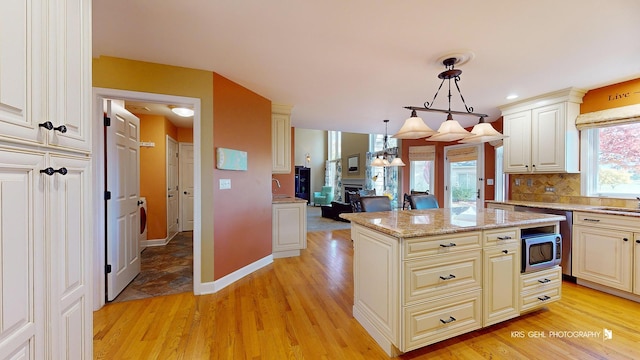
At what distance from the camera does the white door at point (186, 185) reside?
217 inches

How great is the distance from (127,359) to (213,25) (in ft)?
8.07

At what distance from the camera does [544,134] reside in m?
3.49

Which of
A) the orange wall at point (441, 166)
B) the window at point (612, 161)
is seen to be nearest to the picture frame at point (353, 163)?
the orange wall at point (441, 166)

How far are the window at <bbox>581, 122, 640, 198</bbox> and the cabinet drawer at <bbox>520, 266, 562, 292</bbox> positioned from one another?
1.71 meters

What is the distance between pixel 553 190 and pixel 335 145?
350 inches

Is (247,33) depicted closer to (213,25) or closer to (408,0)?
(213,25)

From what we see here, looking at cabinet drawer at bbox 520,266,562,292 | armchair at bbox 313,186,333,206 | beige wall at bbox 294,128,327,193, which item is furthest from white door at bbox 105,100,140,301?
beige wall at bbox 294,128,327,193

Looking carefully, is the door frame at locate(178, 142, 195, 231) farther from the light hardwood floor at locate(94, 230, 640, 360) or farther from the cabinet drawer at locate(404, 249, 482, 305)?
the cabinet drawer at locate(404, 249, 482, 305)

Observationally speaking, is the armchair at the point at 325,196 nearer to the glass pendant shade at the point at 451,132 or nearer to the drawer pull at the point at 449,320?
the glass pendant shade at the point at 451,132

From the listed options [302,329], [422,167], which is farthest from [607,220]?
[422,167]

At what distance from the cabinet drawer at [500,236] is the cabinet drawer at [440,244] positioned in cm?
8

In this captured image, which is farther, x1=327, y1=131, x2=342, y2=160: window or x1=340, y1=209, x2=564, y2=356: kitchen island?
x1=327, y1=131, x2=342, y2=160: window

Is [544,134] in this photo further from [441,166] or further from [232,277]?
[232,277]

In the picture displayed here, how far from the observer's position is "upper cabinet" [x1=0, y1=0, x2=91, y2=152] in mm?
812
